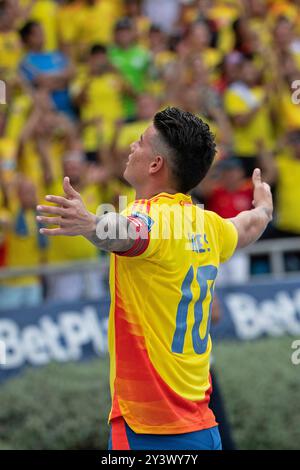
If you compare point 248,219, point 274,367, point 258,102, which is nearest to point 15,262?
point 274,367

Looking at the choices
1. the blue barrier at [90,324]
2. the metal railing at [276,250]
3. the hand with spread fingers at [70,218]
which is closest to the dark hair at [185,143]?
the hand with spread fingers at [70,218]

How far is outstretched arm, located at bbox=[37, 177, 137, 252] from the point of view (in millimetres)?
3627

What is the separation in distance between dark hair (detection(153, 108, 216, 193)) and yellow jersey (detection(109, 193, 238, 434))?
0.41ft

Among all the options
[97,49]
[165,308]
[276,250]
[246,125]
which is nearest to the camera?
[165,308]

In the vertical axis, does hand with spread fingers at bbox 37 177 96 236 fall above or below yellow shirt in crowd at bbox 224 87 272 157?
below

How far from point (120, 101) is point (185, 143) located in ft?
23.9

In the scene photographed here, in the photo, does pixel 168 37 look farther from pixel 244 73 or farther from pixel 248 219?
pixel 248 219

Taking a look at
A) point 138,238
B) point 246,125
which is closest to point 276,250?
point 246,125

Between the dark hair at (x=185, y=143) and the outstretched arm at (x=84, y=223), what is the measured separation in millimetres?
554

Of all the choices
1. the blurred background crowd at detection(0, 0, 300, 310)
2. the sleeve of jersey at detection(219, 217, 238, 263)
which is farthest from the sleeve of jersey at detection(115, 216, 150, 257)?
the blurred background crowd at detection(0, 0, 300, 310)

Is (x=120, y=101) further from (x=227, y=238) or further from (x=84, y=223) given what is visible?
(x=84, y=223)

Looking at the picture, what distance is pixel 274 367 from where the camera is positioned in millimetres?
8477

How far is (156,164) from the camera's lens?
429 centimetres

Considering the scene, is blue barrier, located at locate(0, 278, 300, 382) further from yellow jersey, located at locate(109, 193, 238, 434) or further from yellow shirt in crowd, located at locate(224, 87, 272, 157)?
yellow jersey, located at locate(109, 193, 238, 434)
